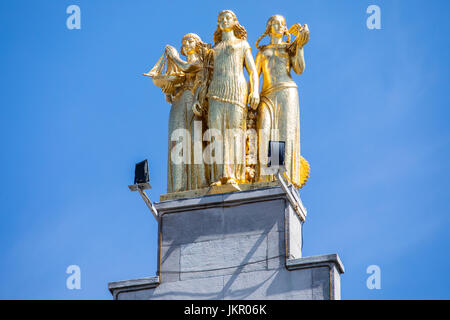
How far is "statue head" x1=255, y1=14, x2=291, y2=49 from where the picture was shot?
30.2 m

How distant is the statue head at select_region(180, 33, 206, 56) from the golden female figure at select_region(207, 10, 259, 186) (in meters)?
0.61

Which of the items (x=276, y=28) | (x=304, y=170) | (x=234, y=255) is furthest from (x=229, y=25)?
(x=234, y=255)

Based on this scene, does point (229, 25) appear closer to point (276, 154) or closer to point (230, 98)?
point (230, 98)

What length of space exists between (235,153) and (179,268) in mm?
2680

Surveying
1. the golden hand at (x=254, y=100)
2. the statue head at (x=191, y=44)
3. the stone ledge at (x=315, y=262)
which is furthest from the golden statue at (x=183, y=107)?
the stone ledge at (x=315, y=262)

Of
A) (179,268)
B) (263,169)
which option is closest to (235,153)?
(263,169)

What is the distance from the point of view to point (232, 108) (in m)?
29.2

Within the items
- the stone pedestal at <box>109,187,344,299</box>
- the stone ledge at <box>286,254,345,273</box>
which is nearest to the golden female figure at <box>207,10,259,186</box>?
the stone pedestal at <box>109,187,344,299</box>

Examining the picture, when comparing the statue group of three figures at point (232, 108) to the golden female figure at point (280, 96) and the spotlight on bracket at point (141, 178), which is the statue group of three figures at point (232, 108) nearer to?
the golden female figure at point (280, 96)

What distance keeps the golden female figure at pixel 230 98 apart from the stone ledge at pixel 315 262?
7.71 ft

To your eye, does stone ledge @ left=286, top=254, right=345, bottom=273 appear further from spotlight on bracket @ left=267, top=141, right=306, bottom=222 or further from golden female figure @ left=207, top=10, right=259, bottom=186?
golden female figure @ left=207, top=10, right=259, bottom=186
